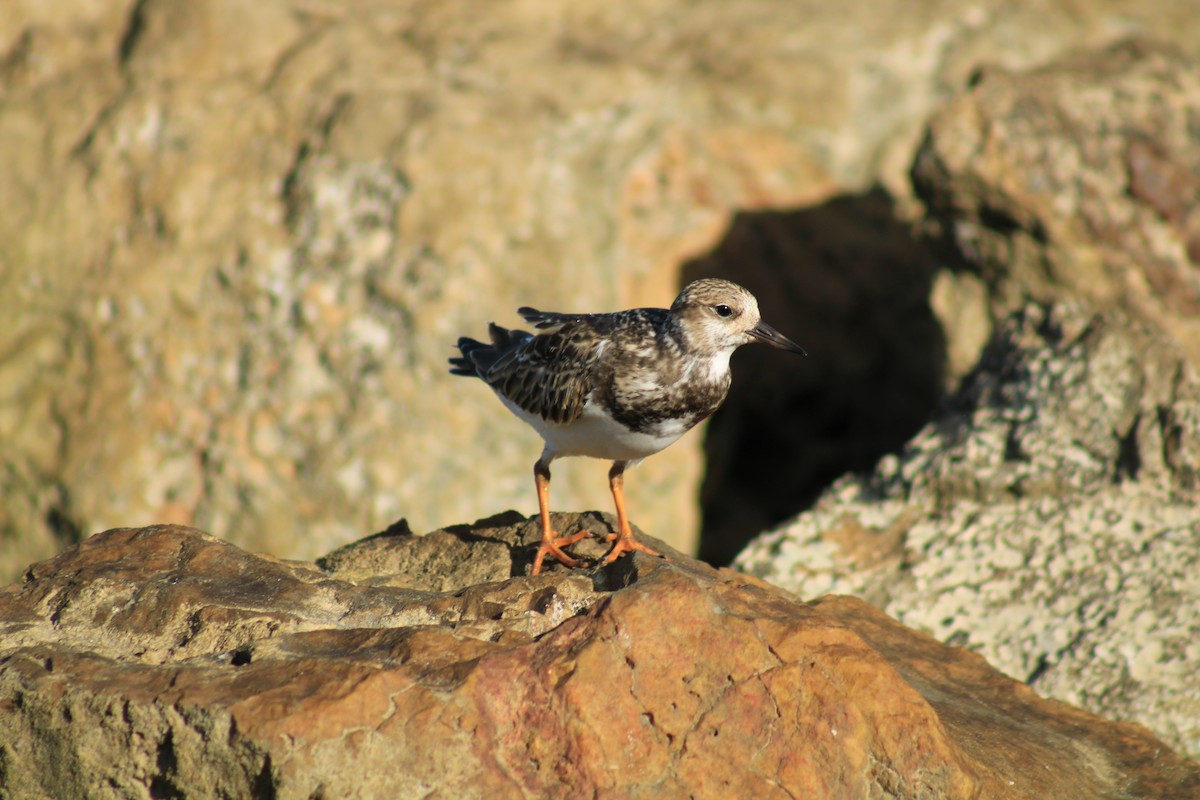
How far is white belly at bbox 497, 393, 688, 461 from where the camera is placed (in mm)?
6828

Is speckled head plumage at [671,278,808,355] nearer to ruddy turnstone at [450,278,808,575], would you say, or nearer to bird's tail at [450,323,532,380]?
ruddy turnstone at [450,278,808,575]

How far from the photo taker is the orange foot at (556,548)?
256 inches

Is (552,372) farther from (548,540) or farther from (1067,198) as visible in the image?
(1067,198)

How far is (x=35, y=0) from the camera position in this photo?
1224 centimetres

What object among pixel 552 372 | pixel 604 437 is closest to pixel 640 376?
pixel 604 437

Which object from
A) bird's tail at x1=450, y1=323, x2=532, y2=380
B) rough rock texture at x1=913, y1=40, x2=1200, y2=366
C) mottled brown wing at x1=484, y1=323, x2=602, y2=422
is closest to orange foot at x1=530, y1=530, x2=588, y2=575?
mottled brown wing at x1=484, y1=323, x2=602, y2=422

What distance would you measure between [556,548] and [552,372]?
1.11 m

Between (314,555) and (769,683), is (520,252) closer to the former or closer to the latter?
(314,555)

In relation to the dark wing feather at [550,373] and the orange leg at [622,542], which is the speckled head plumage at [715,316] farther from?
the orange leg at [622,542]

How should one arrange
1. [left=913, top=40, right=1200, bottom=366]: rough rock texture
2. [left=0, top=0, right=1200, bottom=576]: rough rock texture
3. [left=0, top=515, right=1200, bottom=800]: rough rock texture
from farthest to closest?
[left=0, top=0, right=1200, bottom=576]: rough rock texture < [left=913, top=40, right=1200, bottom=366]: rough rock texture < [left=0, top=515, right=1200, bottom=800]: rough rock texture

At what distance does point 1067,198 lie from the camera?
1025 centimetres

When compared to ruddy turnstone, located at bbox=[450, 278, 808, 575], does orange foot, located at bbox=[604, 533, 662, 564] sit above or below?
below

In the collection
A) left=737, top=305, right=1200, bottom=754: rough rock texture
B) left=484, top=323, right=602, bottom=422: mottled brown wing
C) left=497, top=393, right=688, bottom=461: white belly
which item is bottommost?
left=737, top=305, right=1200, bottom=754: rough rock texture

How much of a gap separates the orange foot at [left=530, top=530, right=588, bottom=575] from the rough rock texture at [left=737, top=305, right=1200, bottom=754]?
1753mm
